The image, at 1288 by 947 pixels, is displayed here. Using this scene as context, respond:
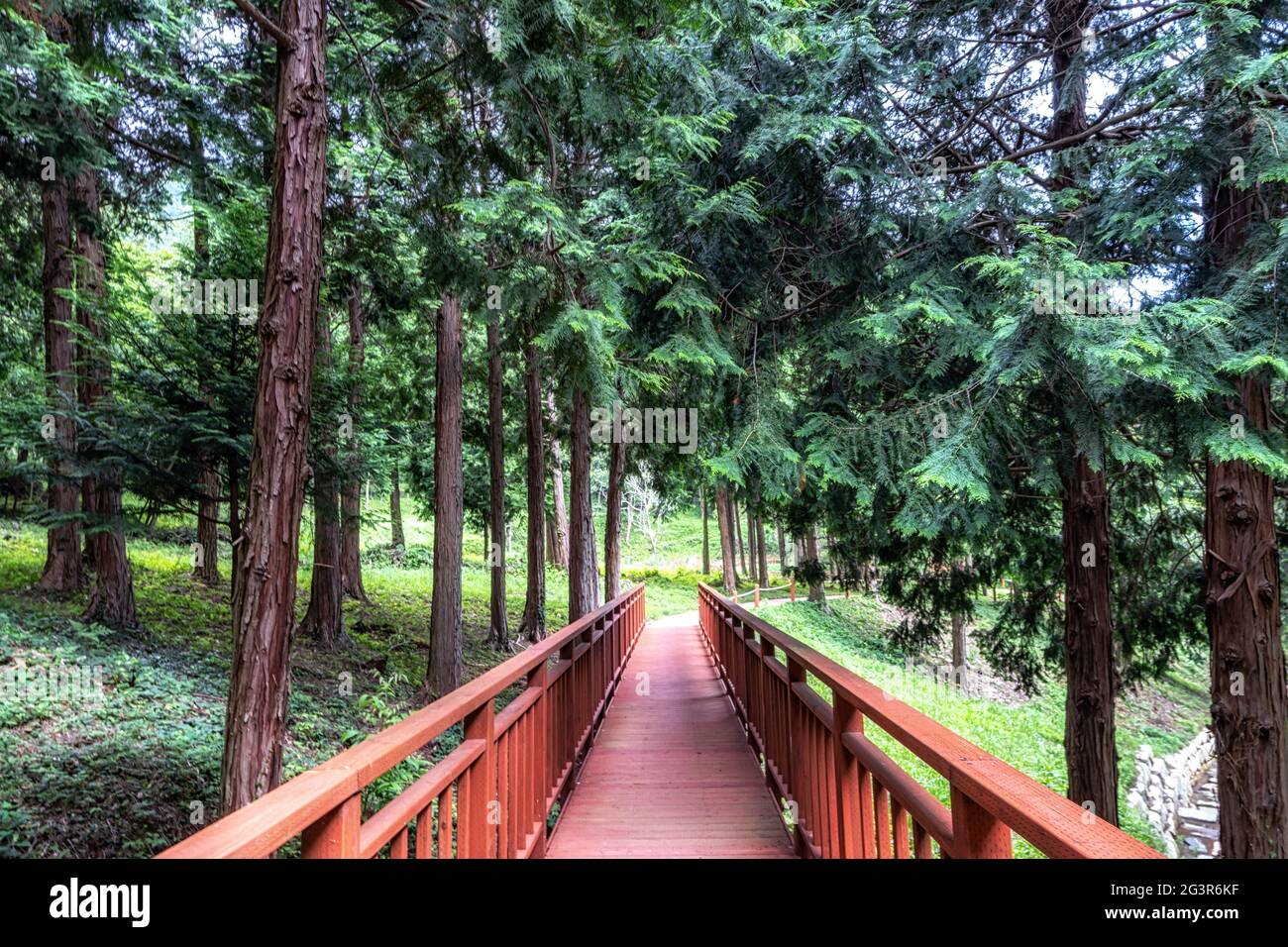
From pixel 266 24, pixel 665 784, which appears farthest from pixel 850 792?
pixel 266 24

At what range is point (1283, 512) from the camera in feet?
22.1

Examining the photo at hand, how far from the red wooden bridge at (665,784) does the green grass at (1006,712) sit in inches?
87.6

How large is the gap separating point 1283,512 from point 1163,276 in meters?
3.90

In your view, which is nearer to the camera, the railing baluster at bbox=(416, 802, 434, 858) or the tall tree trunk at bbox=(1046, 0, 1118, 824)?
the railing baluster at bbox=(416, 802, 434, 858)

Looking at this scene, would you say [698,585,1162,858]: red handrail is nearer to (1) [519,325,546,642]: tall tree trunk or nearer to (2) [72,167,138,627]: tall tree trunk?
(2) [72,167,138,627]: tall tree trunk

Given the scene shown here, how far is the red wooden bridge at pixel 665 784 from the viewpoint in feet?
4.37

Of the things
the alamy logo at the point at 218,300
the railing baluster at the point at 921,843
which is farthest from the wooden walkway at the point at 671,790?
the alamy logo at the point at 218,300

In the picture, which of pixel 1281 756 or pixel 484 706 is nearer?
pixel 484 706

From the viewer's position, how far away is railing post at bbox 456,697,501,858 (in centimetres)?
221

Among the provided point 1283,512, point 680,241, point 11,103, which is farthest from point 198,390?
point 1283,512
